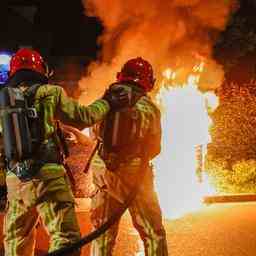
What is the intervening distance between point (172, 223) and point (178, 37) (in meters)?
3.91

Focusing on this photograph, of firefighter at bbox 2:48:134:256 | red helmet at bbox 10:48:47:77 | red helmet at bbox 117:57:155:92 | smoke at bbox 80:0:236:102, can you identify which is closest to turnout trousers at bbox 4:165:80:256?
firefighter at bbox 2:48:134:256

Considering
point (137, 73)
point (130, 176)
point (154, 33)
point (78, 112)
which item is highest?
point (154, 33)

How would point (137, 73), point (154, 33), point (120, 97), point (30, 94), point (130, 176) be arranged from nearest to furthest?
point (30, 94)
point (120, 97)
point (130, 176)
point (137, 73)
point (154, 33)

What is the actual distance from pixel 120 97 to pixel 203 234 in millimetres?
3154

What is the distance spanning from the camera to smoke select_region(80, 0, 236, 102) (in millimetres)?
9969

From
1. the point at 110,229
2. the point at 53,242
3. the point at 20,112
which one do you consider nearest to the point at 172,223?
the point at 110,229

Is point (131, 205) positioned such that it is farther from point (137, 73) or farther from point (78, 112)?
point (137, 73)

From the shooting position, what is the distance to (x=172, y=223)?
7797 mm

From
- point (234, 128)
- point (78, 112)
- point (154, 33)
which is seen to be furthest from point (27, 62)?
point (234, 128)

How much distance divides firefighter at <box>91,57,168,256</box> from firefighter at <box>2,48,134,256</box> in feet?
1.07

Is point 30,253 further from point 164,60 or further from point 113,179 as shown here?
point 164,60

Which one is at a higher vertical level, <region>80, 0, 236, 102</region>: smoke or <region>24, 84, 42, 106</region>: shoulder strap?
<region>80, 0, 236, 102</region>: smoke

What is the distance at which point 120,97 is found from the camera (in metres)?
4.67

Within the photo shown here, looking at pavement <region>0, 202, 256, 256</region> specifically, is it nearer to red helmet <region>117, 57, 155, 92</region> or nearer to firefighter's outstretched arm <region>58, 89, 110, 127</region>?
red helmet <region>117, 57, 155, 92</region>
